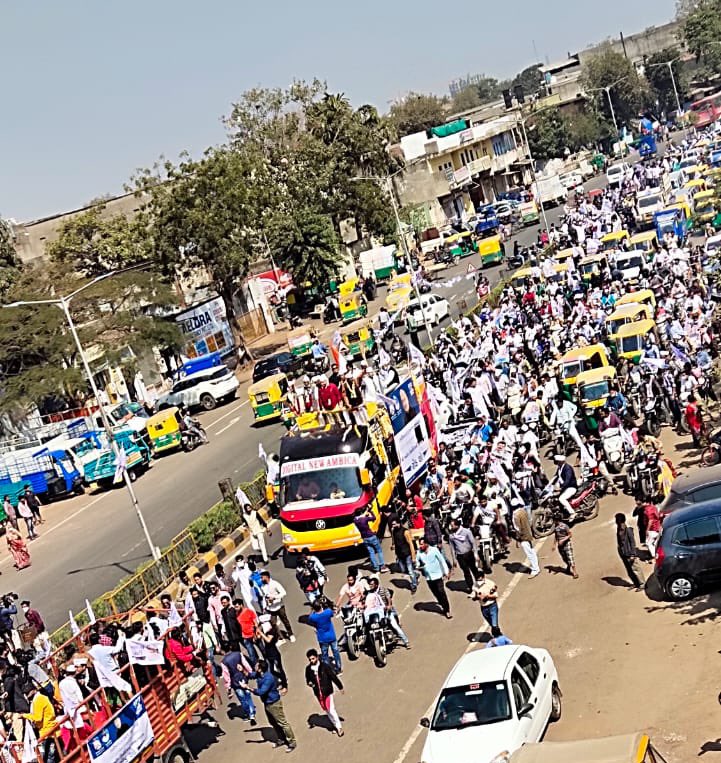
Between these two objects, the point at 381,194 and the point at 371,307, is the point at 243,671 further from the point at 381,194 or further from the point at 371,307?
the point at 381,194

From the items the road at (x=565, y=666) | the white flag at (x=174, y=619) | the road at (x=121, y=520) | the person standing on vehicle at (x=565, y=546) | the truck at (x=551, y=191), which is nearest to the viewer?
the road at (x=565, y=666)

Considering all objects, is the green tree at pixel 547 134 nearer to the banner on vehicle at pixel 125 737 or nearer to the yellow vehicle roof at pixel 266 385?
the yellow vehicle roof at pixel 266 385

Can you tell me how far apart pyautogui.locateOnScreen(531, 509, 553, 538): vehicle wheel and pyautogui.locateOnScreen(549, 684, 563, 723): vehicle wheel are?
717cm

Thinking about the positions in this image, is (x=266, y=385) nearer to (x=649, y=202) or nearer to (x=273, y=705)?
(x=273, y=705)

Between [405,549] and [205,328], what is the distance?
120 feet

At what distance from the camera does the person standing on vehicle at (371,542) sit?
67.6ft

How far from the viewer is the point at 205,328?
54.8m

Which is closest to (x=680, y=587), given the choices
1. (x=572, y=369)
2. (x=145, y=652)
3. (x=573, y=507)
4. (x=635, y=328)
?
(x=573, y=507)

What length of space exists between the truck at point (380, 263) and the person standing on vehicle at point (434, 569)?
51.6 meters

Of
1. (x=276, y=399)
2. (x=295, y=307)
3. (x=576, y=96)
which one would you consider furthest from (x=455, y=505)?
(x=576, y=96)

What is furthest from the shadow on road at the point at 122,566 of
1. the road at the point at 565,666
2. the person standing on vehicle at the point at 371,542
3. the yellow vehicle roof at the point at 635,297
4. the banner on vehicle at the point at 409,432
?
the yellow vehicle roof at the point at 635,297

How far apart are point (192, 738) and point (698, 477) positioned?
28.2 feet

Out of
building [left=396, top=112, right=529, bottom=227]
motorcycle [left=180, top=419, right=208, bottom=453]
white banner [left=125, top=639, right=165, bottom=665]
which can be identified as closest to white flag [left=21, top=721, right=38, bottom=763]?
white banner [left=125, top=639, right=165, bottom=665]

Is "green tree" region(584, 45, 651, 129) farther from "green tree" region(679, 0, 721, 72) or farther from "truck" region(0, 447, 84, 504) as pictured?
"truck" region(0, 447, 84, 504)
